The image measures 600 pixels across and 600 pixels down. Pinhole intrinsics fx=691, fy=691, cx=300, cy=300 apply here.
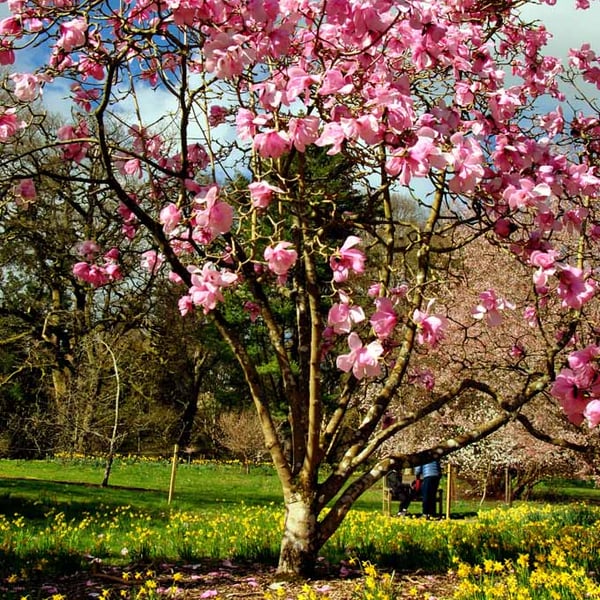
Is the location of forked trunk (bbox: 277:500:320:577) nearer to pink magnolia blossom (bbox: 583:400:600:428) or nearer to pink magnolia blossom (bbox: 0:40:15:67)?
pink magnolia blossom (bbox: 583:400:600:428)

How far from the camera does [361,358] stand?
252 cm

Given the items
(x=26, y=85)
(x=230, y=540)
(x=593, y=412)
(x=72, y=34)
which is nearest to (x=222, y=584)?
(x=230, y=540)

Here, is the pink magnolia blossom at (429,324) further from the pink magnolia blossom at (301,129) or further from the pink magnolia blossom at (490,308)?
the pink magnolia blossom at (301,129)

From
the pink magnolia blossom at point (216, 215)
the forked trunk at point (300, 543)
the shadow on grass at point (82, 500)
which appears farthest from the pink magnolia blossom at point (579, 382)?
the shadow on grass at point (82, 500)

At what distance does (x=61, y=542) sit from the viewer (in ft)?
17.5

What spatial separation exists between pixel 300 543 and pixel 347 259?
6.87 feet

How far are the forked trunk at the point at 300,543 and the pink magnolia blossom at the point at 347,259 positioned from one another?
6.21ft

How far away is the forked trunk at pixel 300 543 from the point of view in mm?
4086

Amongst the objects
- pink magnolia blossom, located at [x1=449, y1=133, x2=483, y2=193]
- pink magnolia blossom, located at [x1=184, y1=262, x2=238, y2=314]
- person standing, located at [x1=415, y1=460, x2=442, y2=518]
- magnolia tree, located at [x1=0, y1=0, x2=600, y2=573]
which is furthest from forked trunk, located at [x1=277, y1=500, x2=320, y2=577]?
person standing, located at [x1=415, y1=460, x2=442, y2=518]

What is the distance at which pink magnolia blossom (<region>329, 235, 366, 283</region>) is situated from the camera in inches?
105

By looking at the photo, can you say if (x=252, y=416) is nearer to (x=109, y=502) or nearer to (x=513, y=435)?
(x=513, y=435)

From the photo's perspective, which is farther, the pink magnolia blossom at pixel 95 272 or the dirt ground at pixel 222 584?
the pink magnolia blossom at pixel 95 272

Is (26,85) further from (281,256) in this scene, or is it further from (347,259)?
(347,259)

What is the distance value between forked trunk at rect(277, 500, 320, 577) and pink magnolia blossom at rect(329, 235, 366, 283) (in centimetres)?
189
